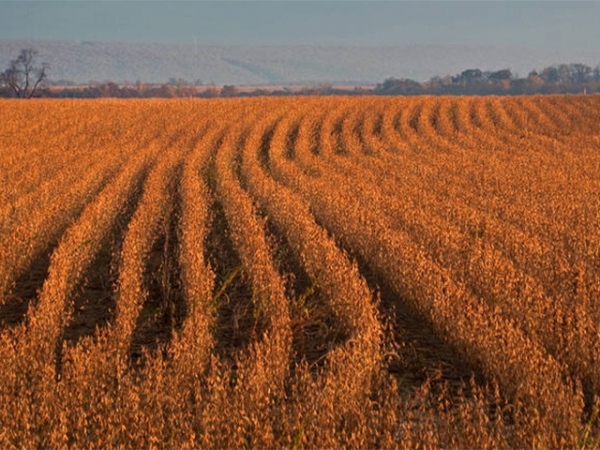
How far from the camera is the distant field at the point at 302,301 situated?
5.52m

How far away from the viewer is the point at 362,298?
8320mm

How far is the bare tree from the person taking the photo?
79562mm

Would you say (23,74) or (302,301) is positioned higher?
(302,301)

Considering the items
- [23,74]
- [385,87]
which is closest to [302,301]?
[23,74]

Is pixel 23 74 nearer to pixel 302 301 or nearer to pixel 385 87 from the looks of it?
pixel 385 87

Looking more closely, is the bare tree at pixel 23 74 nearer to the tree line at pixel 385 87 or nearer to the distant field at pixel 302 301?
the tree line at pixel 385 87

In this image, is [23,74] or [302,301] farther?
[23,74]

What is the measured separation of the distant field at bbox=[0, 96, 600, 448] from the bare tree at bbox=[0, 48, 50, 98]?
6140 centimetres

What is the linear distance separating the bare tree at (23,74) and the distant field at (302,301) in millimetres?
61400

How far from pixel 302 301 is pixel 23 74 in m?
82.9

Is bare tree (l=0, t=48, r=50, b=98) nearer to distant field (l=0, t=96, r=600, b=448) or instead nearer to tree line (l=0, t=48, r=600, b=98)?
tree line (l=0, t=48, r=600, b=98)

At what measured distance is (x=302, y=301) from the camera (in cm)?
848

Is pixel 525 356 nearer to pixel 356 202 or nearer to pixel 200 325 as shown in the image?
pixel 200 325

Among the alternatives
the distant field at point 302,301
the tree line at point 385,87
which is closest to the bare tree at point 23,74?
the tree line at point 385,87
